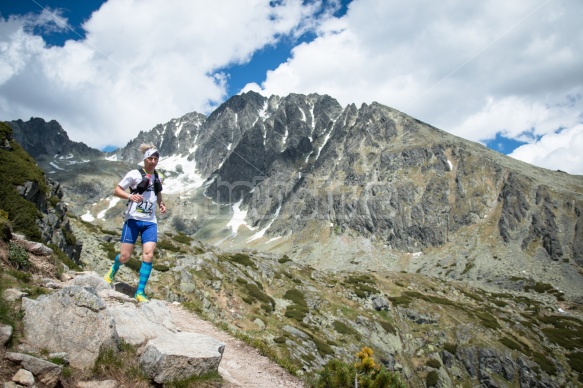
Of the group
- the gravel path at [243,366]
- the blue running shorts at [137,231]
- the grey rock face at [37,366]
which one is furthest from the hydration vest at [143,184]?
the grey rock face at [37,366]

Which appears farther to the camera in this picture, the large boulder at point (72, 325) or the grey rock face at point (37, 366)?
the large boulder at point (72, 325)

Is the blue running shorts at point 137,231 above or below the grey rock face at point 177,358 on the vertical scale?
above

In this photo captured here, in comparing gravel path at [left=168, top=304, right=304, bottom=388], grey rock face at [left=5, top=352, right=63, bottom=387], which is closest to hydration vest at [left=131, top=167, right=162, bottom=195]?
gravel path at [left=168, top=304, right=304, bottom=388]

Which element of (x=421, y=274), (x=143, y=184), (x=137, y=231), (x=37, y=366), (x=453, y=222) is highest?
(x=453, y=222)

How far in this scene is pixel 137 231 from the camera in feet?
31.4

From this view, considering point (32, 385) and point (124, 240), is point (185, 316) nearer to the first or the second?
point (124, 240)

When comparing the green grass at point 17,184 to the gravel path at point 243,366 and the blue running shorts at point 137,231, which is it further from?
the gravel path at point 243,366

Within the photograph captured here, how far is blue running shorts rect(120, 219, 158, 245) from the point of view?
9.42 meters

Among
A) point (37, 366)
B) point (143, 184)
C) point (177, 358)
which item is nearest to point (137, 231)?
point (143, 184)

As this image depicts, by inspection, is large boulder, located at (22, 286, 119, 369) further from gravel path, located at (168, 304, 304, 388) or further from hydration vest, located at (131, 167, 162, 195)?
hydration vest, located at (131, 167, 162, 195)

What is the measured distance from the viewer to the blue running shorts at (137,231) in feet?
30.9

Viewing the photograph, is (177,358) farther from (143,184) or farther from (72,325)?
(143,184)

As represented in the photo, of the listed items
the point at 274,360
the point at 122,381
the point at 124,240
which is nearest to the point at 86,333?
the point at 122,381

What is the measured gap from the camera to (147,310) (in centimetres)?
826
